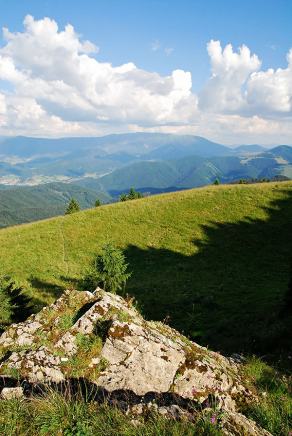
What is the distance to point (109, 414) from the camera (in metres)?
→ 5.77

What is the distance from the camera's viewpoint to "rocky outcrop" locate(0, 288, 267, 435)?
8820 millimetres

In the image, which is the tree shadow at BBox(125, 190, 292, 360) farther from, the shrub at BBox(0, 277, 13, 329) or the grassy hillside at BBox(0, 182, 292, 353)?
the shrub at BBox(0, 277, 13, 329)

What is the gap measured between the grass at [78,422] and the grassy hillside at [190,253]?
14.0 meters

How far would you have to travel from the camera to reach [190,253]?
155 ft

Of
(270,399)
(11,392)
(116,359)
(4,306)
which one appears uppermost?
(11,392)

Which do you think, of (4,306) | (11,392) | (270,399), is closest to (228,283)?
(4,306)

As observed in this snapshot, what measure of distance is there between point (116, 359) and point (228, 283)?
102ft

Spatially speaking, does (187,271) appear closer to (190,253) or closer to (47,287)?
(190,253)

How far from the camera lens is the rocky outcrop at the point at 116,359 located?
347 inches

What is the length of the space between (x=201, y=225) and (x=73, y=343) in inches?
1775

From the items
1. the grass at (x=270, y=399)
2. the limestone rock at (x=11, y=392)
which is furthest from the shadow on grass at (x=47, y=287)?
the limestone rock at (x=11, y=392)

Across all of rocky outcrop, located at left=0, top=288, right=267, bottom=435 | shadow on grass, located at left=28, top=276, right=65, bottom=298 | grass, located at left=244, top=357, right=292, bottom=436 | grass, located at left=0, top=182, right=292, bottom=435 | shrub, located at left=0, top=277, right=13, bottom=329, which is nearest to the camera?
grass, located at left=0, top=182, right=292, bottom=435

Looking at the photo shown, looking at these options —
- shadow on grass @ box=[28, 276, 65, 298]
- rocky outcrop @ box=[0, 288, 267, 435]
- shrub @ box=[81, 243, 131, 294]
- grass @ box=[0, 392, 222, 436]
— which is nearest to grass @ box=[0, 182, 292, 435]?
grass @ box=[0, 392, 222, 436]

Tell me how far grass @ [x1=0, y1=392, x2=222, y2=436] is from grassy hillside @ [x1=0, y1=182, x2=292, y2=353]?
46.0 feet
